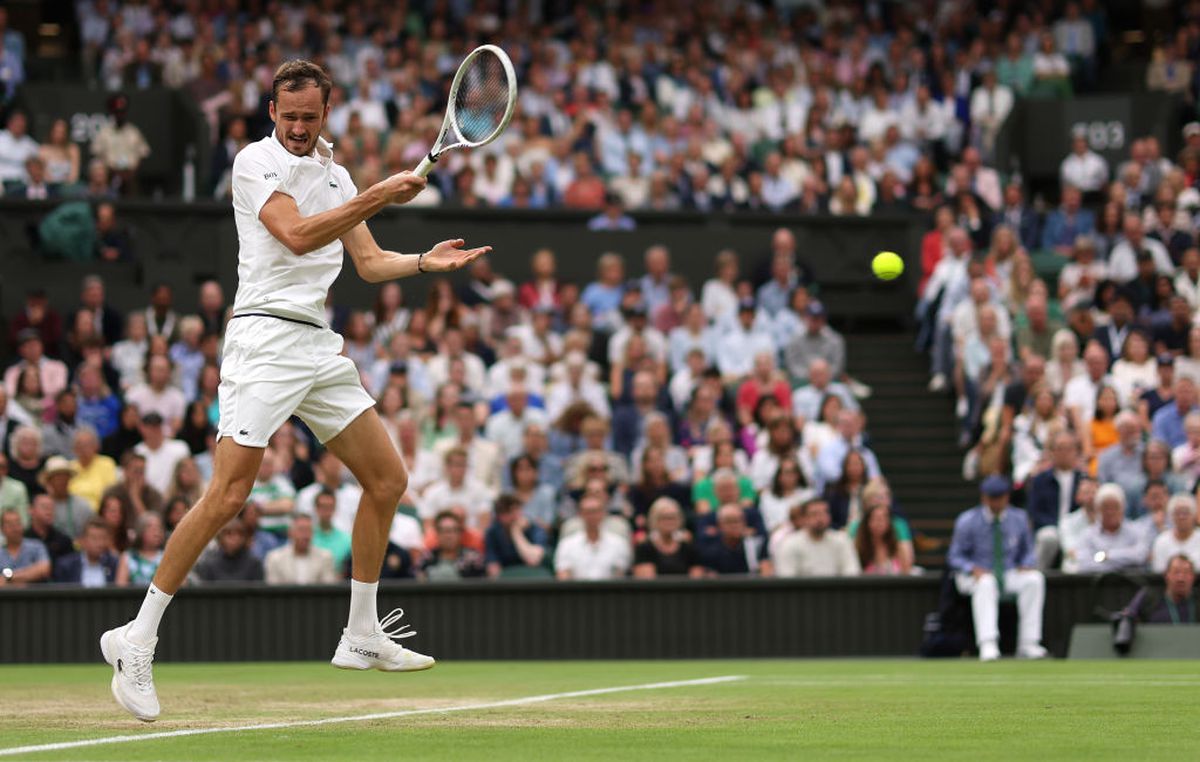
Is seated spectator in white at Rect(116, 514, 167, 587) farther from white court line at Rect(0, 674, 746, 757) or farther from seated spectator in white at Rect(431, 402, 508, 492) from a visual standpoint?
white court line at Rect(0, 674, 746, 757)

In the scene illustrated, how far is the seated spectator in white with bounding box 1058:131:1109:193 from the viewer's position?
914 inches

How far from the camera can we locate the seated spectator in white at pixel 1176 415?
17125mm

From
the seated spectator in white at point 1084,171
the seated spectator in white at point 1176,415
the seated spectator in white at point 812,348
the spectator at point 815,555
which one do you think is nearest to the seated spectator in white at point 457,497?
the spectator at point 815,555

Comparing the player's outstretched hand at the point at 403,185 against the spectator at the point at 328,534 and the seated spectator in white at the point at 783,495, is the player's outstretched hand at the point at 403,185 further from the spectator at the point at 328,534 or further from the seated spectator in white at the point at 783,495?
the seated spectator in white at the point at 783,495

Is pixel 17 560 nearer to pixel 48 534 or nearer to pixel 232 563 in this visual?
pixel 48 534

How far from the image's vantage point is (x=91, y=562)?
600 inches

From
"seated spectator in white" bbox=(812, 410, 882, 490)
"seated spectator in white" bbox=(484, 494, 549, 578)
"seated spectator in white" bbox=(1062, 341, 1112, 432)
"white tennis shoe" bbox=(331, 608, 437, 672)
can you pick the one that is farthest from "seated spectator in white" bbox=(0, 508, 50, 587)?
"seated spectator in white" bbox=(1062, 341, 1112, 432)

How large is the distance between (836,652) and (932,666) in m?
2.64

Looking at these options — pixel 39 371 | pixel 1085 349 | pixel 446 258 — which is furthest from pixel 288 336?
Result: pixel 1085 349

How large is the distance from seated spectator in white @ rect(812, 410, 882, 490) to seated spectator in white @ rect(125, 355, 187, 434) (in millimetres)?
5610

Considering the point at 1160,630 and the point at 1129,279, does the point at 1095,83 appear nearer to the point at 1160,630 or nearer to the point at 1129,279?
the point at 1129,279

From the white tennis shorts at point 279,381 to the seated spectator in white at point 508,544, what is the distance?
7.95 meters

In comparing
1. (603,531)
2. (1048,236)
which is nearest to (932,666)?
(603,531)

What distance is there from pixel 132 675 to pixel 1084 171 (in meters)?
18.0
